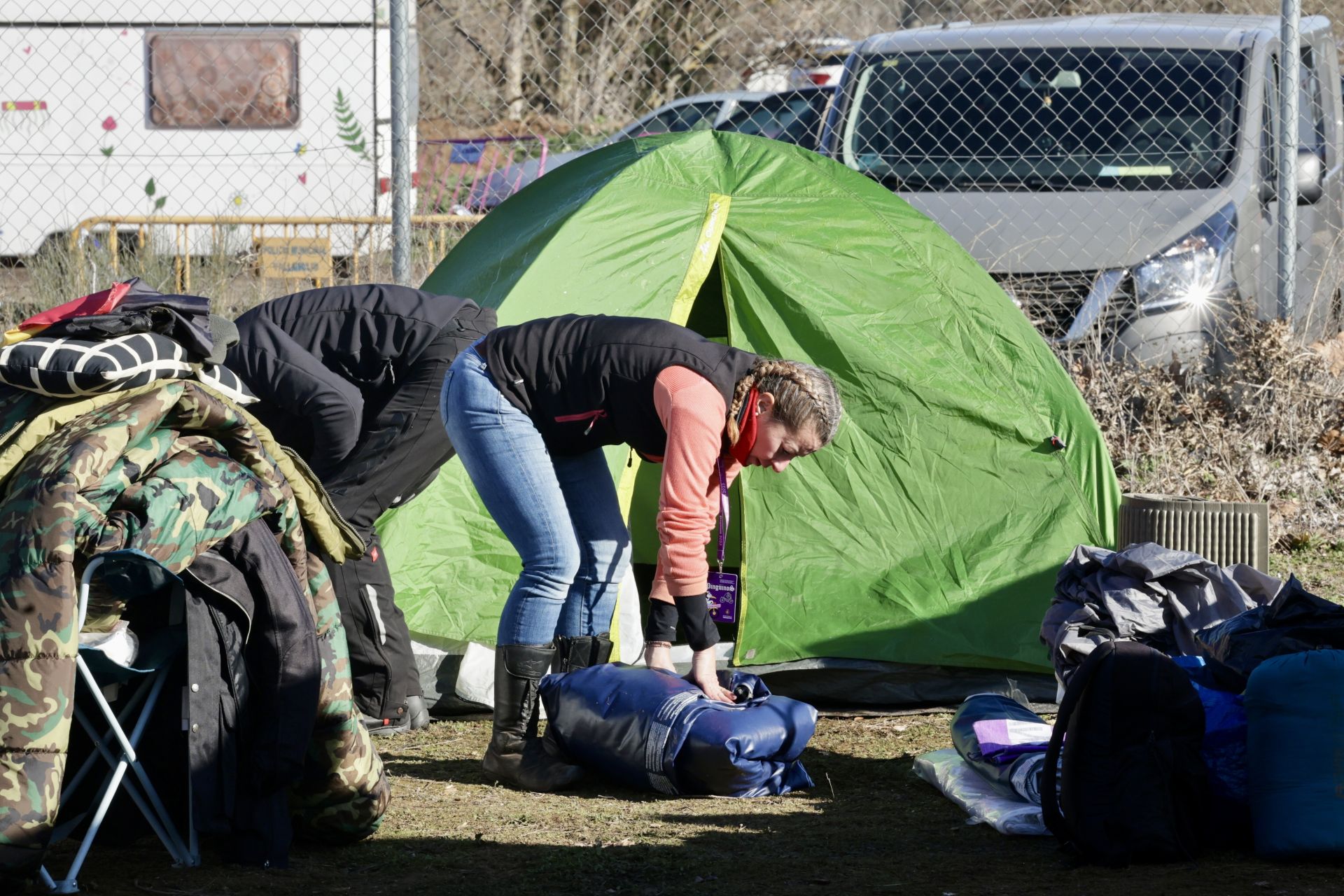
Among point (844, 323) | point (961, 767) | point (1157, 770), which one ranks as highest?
point (844, 323)

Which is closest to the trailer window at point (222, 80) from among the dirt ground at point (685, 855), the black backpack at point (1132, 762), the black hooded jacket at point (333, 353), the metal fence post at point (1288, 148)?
→ the black hooded jacket at point (333, 353)

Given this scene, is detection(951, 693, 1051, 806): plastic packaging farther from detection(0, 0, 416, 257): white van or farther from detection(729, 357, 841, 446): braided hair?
detection(0, 0, 416, 257): white van

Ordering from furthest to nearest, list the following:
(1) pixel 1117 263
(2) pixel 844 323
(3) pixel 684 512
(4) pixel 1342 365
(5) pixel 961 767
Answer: (4) pixel 1342 365, (1) pixel 1117 263, (2) pixel 844 323, (5) pixel 961 767, (3) pixel 684 512

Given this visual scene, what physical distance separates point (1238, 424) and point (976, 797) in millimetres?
3556

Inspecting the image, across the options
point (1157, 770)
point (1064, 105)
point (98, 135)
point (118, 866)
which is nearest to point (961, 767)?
point (1157, 770)

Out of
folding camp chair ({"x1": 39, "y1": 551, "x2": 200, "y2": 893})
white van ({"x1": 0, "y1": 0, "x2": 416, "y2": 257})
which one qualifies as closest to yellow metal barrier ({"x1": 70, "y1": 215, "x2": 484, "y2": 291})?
white van ({"x1": 0, "y1": 0, "x2": 416, "y2": 257})

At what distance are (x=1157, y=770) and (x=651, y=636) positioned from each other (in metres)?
1.29

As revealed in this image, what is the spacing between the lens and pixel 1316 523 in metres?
6.40

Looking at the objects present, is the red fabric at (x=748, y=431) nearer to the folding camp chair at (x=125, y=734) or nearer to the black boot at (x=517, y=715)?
the black boot at (x=517, y=715)

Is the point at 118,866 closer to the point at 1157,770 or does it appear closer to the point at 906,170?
the point at 1157,770

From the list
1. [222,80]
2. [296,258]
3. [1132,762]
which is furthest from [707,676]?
[222,80]

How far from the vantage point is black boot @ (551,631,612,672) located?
404 cm

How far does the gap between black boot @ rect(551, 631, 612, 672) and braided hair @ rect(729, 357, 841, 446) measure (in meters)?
0.79

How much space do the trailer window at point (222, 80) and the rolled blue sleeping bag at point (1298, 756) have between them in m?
8.16
